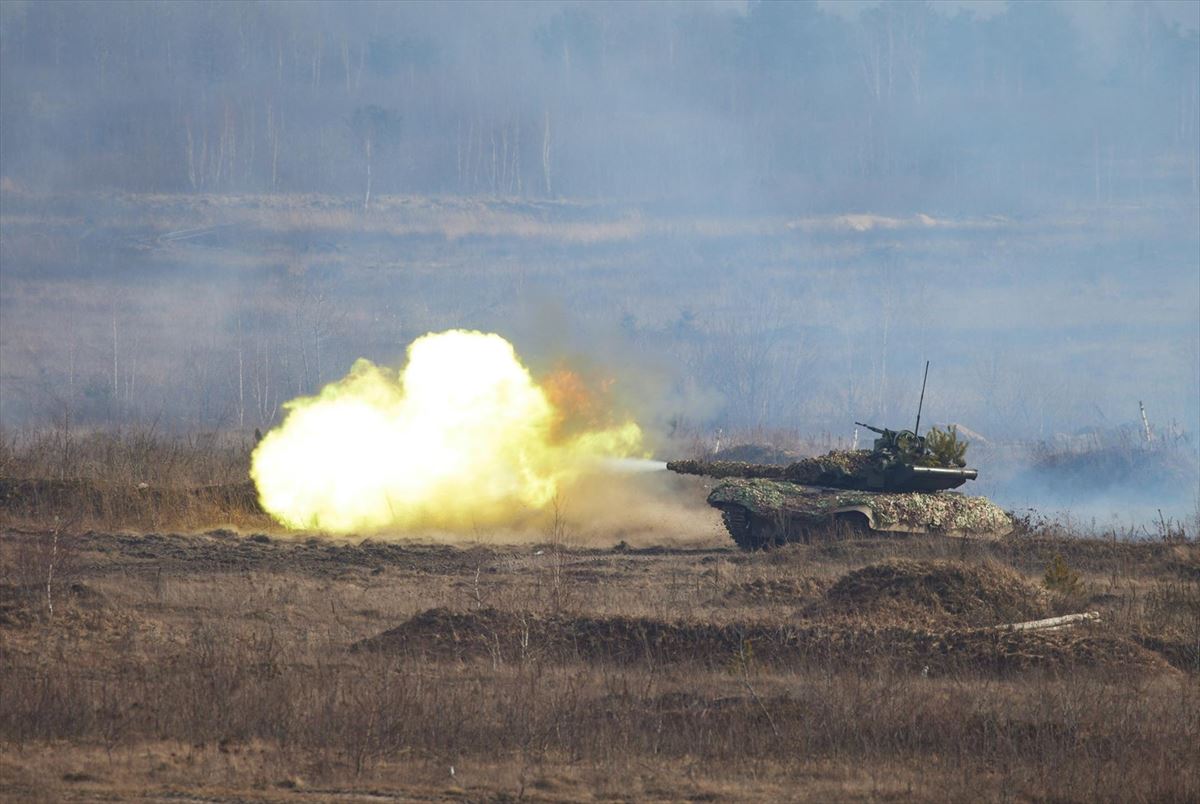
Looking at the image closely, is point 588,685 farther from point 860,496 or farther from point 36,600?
point 860,496

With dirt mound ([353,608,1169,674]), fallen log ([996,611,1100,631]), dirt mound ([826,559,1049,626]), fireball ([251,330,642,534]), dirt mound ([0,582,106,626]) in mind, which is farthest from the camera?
fireball ([251,330,642,534])

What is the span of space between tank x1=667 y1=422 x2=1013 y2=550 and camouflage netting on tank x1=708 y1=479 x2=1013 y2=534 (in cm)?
2

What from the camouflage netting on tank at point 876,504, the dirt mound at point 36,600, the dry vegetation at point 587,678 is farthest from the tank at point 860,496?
the dirt mound at point 36,600

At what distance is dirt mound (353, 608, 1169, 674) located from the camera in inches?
632

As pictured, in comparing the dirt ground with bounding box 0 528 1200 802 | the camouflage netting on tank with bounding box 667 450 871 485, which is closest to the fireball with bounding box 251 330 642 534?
the camouflage netting on tank with bounding box 667 450 871 485

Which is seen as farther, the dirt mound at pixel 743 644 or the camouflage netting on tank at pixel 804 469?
the camouflage netting on tank at pixel 804 469

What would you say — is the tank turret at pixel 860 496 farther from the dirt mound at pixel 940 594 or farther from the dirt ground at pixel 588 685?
the dirt mound at pixel 940 594

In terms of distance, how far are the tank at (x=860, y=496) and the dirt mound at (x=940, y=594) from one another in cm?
668

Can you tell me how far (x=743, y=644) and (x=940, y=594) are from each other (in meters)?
4.37

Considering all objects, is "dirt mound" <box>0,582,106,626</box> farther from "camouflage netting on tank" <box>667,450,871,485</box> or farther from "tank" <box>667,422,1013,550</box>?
"camouflage netting on tank" <box>667,450,871,485</box>

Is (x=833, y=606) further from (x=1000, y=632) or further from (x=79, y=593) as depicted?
(x=79, y=593)

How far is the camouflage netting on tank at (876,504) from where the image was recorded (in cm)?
2697

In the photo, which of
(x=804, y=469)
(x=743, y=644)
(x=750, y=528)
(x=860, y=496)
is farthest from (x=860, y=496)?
(x=743, y=644)

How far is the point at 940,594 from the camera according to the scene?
19500mm
